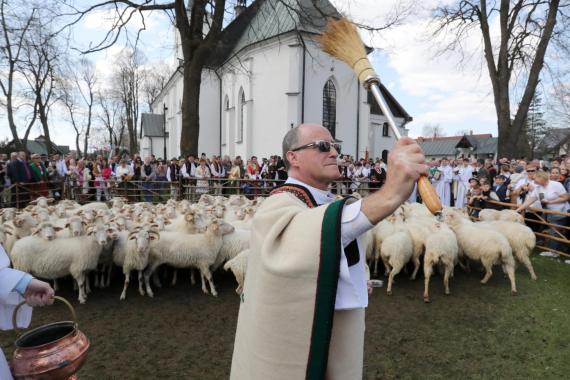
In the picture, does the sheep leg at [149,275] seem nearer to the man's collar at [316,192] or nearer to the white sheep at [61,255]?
the white sheep at [61,255]

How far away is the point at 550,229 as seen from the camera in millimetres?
9172

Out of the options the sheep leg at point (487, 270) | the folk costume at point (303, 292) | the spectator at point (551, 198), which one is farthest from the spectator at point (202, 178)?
the folk costume at point (303, 292)

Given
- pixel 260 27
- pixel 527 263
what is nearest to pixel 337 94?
pixel 260 27

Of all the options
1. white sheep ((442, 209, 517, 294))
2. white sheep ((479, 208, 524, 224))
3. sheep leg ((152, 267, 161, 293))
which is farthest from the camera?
white sheep ((479, 208, 524, 224))

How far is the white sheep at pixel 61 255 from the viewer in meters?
5.78

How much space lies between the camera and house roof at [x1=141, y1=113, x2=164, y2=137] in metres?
55.8

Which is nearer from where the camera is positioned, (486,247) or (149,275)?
(149,275)

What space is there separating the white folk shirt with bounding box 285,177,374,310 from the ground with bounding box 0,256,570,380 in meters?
2.91

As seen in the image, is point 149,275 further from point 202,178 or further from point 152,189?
point 152,189

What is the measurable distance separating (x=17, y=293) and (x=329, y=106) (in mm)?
28606

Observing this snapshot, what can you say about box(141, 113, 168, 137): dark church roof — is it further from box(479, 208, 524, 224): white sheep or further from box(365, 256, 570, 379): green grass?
box(365, 256, 570, 379): green grass

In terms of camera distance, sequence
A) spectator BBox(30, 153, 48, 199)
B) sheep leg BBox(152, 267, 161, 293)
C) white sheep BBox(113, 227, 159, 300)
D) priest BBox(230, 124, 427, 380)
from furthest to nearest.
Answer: spectator BBox(30, 153, 48, 199)
sheep leg BBox(152, 267, 161, 293)
white sheep BBox(113, 227, 159, 300)
priest BBox(230, 124, 427, 380)

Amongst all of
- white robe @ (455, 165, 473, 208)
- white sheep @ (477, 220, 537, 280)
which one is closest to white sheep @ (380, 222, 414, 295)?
white sheep @ (477, 220, 537, 280)

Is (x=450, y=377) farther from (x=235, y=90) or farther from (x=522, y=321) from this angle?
(x=235, y=90)
